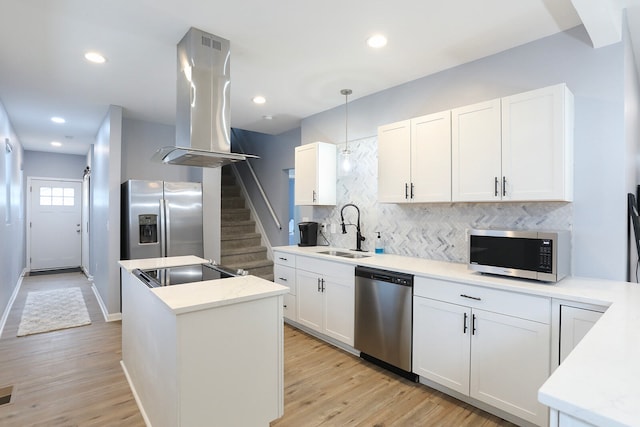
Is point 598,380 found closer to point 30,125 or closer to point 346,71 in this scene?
point 346,71

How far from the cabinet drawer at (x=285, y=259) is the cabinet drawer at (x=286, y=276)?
5 centimetres

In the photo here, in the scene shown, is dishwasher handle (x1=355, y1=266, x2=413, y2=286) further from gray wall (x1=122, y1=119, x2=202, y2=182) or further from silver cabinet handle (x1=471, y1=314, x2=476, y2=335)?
gray wall (x1=122, y1=119, x2=202, y2=182)

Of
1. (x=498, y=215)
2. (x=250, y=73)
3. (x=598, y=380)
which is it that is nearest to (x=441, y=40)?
(x=498, y=215)

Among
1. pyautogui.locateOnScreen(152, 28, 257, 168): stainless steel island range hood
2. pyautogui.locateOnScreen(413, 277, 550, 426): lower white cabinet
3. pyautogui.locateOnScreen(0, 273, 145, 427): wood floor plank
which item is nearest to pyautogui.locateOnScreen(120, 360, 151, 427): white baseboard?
pyautogui.locateOnScreen(0, 273, 145, 427): wood floor plank

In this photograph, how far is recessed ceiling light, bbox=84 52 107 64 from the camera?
2752 millimetres

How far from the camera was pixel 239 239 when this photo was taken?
5750mm

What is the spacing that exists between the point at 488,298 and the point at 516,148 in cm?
110

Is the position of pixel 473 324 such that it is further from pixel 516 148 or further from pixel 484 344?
pixel 516 148

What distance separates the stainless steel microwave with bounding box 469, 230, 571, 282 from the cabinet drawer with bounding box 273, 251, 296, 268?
205 centimetres

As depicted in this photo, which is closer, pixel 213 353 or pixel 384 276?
pixel 213 353

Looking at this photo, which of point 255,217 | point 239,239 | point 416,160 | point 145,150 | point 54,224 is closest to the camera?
point 416,160

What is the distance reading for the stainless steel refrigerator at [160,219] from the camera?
4.09 metres

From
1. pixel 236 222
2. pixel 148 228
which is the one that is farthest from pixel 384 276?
pixel 236 222

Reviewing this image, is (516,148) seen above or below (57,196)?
above
